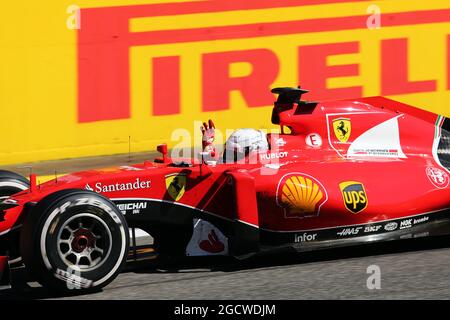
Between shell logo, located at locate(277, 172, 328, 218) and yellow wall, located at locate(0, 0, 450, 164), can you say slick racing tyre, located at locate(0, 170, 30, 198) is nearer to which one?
shell logo, located at locate(277, 172, 328, 218)

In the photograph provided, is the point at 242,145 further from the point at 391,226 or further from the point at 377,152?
the point at 391,226

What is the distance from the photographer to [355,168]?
7.54 m

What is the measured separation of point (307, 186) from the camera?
7.23 m

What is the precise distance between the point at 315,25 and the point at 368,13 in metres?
0.79

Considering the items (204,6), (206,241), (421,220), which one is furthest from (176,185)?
(204,6)

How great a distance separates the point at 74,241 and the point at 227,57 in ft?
19.0

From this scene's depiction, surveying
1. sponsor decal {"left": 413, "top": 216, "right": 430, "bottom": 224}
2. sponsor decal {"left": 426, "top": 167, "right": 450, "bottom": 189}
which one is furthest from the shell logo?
sponsor decal {"left": 426, "top": 167, "right": 450, "bottom": 189}

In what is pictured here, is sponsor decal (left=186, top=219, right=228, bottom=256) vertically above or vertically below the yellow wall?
below

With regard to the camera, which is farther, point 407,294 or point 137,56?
point 137,56

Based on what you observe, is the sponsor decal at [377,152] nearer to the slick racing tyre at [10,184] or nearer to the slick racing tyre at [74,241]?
the slick racing tyre at [74,241]

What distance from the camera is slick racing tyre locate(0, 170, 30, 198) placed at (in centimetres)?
761

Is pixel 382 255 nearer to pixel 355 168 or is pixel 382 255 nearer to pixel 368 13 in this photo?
pixel 355 168

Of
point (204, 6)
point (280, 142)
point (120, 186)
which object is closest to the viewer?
point (120, 186)
